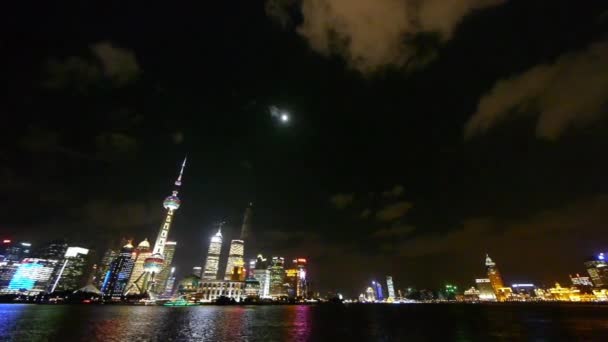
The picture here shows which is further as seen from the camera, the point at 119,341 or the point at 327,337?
the point at 327,337

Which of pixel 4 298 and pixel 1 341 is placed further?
pixel 4 298

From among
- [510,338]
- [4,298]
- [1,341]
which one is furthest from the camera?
[4,298]

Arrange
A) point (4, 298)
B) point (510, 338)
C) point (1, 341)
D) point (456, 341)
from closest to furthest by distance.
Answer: point (1, 341) → point (456, 341) → point (510, 338) → point (4, 298)

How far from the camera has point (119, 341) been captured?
38.1 m

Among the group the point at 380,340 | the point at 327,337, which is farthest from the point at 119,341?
the point at 380,340

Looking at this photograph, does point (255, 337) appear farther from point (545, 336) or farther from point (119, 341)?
point (545, 336)

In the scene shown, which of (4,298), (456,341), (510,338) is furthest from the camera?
(4,298)

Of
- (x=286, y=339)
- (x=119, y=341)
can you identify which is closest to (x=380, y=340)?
(x=286, y=339)

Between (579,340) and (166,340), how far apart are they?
2404 inches

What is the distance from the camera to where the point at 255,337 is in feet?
146

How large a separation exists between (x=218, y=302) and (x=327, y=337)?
173m

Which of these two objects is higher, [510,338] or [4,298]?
[4,298]

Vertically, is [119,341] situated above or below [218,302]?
below

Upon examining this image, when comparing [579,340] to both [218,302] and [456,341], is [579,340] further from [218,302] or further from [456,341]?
[218,302]
